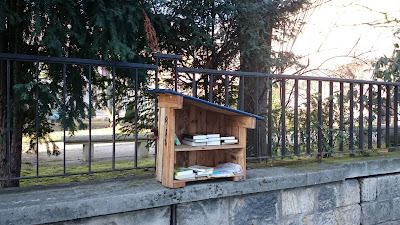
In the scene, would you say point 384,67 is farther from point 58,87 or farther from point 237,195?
point 58,87

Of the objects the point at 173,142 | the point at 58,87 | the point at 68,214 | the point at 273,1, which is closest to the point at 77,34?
the point at 58,87

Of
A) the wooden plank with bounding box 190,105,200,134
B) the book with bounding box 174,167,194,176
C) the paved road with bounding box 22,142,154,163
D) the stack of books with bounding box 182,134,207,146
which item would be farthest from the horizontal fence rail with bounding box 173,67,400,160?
the paved road with bounding box 22,142,154,163

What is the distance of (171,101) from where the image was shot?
101 inches

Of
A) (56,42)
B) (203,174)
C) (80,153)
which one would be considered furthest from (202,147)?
(80,153)

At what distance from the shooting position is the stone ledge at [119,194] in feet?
7.06

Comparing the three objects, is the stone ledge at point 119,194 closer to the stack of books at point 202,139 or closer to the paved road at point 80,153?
the stack of books at point 202,139

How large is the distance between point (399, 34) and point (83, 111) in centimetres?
671

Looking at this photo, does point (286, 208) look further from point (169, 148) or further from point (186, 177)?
point (169, 148)

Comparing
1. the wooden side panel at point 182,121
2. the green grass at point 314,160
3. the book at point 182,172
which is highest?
the wooden side panel at point 182,121

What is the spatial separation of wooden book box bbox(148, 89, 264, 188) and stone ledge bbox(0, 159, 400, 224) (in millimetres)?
103

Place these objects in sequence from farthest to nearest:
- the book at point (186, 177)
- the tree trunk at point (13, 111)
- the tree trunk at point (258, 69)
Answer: the tree trunk at point (258, 69)
the tree trunk at point (13, 111)
the book at point (186, 177)

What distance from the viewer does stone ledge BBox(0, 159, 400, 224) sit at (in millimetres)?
2150

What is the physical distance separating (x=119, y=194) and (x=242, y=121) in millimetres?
1243

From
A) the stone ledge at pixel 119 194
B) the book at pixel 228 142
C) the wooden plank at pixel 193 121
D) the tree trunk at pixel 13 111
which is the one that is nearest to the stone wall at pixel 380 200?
the stone ledge at pixel 119 194
